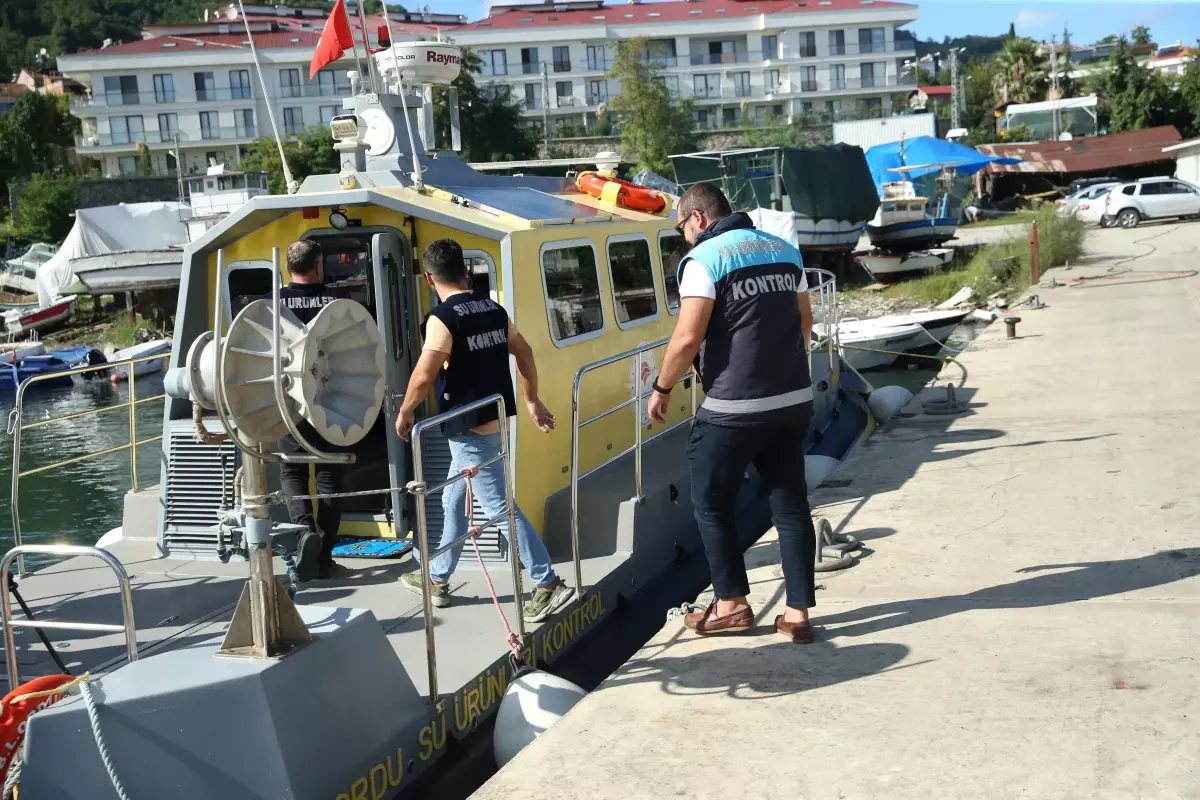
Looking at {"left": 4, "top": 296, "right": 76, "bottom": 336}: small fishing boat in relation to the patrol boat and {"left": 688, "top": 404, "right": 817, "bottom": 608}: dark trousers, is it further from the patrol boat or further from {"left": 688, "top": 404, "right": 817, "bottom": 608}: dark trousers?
{"left": 688, "top": 404, "right": 817, "bottom": 608}: dark trousers

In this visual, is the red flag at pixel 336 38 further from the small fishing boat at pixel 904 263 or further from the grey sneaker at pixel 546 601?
the small fishing boat at pixel 904 263

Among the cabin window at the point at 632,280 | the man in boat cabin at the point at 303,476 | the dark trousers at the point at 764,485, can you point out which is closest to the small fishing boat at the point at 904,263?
the cabin window at the point at 632,280

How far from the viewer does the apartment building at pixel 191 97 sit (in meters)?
64.1

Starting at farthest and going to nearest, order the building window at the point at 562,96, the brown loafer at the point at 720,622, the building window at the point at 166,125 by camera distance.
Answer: the building window at the point at 562,96
the building window at the point at 166,125
the brown loafer at the point at 720,622

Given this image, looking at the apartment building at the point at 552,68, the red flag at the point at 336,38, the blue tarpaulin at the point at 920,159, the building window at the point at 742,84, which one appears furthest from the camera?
the building window at the point at 742,84

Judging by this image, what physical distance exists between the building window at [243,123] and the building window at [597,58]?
19851 millimetres

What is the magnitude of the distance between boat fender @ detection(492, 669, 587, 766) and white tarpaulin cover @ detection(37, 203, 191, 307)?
3748 cm

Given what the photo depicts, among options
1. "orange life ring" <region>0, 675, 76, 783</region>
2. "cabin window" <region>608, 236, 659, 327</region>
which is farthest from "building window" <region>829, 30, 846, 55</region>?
"orange life ring" <region>0, 675, 76, 783</region>

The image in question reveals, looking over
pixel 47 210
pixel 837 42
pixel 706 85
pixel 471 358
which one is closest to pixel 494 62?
pixel 706 85

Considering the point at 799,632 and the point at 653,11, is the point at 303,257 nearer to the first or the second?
the point at 799,632

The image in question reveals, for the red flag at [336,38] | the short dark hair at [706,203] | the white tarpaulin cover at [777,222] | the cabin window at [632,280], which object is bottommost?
the white tarpaulin cover at [777,222]

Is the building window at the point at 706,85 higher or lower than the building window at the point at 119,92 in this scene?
lower

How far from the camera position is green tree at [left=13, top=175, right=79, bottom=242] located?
2035 inches

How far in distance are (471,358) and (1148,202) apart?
3597 cm
